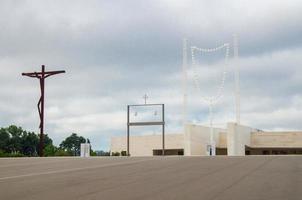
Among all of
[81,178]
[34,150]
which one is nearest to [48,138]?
[34,150]

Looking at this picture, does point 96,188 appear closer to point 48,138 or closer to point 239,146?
point 239,146

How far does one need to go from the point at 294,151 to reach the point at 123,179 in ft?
282

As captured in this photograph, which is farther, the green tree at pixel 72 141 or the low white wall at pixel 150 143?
the green tree at pixel 72 141

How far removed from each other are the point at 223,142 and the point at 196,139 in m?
14.1

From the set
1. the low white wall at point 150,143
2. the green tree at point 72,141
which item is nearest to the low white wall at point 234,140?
the low white wall at point 150,143

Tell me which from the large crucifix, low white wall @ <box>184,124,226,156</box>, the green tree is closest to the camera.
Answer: the large crucifix

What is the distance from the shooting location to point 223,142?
9144cm

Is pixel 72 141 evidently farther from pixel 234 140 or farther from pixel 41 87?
pixel 41 87

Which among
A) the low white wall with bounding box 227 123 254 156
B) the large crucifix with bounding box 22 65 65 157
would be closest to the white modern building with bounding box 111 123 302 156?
the low white wall with bounding box 227 123 254 156

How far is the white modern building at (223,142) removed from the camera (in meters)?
75.1

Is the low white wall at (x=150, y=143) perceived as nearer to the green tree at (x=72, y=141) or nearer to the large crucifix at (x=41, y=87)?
the green tree at (x=72, y=141)

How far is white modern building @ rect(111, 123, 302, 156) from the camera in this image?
75.1 m

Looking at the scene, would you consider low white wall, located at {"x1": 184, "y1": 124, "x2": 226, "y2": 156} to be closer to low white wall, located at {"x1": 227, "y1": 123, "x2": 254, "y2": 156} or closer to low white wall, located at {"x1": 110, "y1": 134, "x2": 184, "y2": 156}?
low white wall, located at {"x1": 227, "y1": 123, "x2": 254, "y2": 156}

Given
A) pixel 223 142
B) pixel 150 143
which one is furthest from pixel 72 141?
pixel 223 142
